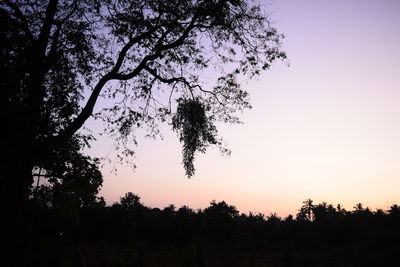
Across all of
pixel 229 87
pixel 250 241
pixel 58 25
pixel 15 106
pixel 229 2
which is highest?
pixel 229 2

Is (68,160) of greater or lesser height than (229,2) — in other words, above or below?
below

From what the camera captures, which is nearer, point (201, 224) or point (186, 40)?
point (186, 40)

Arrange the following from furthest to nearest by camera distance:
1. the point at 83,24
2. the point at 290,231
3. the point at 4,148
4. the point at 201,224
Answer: the point at 201,224 → the point at 290,231 → the point at 83,24 → the point at 4,148

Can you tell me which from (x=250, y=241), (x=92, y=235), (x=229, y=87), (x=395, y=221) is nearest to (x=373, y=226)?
(x=395, y=221)

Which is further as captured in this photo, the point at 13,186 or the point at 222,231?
the point at 222,231

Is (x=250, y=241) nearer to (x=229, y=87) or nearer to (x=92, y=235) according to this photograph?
(x=92, y=235)

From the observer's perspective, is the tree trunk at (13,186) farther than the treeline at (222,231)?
No

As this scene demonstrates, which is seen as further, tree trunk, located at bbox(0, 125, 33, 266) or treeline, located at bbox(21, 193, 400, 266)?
treeline, located at bbox(21, 193, 400, 266)

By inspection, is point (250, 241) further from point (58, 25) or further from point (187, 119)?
point (58, 25)

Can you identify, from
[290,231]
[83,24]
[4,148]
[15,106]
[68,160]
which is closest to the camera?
[15,106]

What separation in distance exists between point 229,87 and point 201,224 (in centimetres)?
4134

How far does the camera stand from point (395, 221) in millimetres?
Answer: 37031

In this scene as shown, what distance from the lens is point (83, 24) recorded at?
13477 millimetres

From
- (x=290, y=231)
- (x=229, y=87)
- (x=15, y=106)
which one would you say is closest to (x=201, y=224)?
(x=290, y=231)
